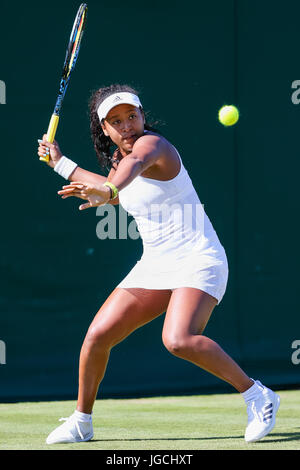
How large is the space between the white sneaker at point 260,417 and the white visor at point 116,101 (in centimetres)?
117

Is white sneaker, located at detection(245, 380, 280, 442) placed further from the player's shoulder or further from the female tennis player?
the player's shoulder

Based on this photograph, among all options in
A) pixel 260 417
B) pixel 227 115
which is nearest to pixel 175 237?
pixel 260 417

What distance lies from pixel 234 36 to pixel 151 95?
0.62 m

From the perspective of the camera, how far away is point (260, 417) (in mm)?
3348

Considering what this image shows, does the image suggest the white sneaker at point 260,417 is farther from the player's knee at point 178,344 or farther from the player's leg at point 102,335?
the player's leg at point 102,335

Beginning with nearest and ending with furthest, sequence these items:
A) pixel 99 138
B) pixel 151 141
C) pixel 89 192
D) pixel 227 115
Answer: pixel 89 192
pixel 151 141
pixel 99 138
pixel 227 115

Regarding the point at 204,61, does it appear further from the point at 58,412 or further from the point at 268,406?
the point at 268,406

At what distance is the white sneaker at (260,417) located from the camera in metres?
3.33

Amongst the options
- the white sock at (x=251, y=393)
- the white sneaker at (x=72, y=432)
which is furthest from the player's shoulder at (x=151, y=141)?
the white sneaker at (x=72, y=432)

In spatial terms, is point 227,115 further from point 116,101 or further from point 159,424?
point 159,424

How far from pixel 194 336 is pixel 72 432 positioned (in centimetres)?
61

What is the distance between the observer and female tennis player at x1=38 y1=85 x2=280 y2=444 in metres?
3.30

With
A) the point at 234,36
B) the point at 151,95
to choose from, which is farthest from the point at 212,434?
the point at 234,36
